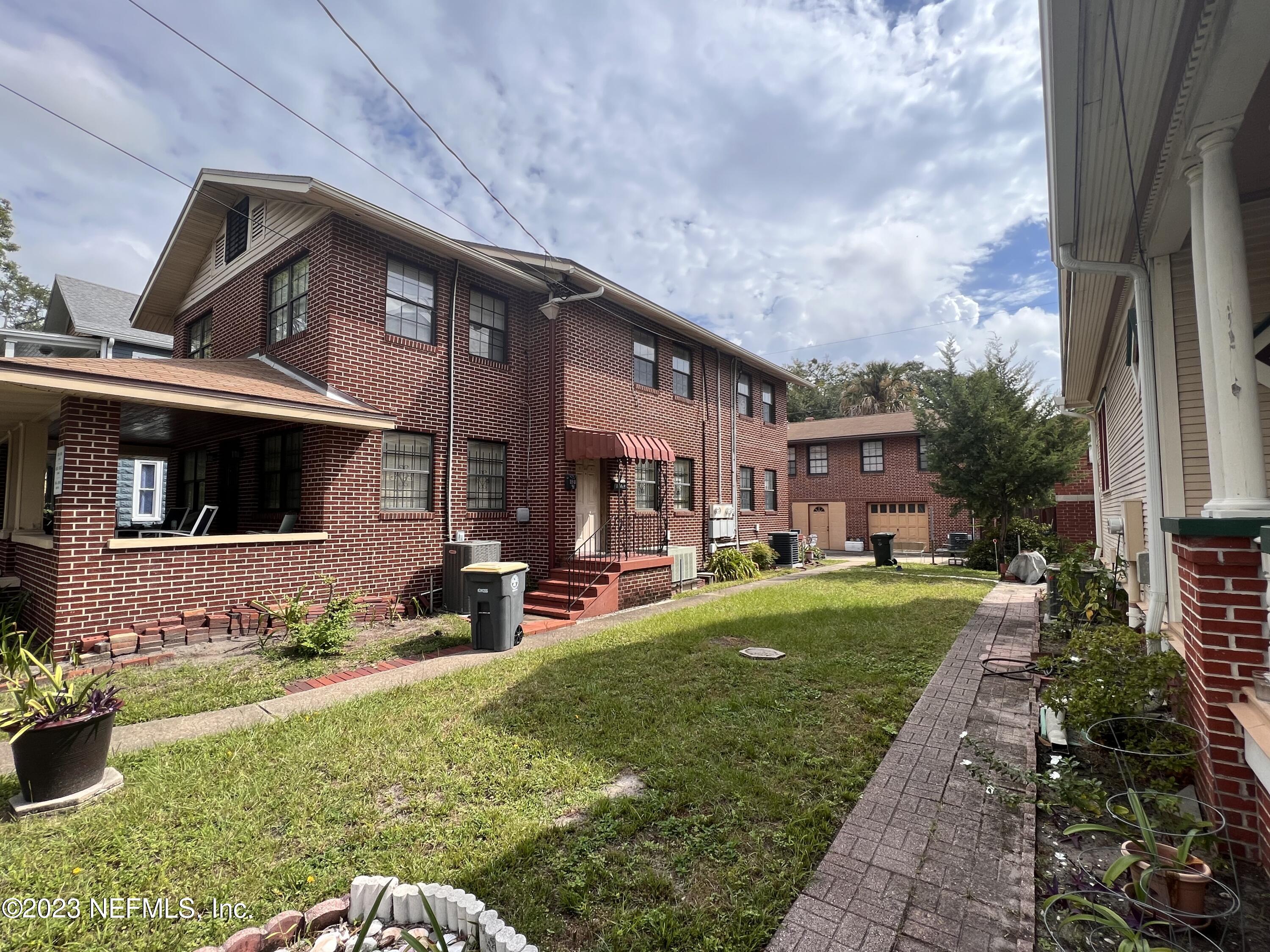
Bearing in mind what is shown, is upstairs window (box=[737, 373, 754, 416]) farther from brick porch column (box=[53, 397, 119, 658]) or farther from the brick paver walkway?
brick porch column (box=[53, 397, 119, 658])

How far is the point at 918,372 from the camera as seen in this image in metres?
41.9

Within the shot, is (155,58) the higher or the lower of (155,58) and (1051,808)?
the higher

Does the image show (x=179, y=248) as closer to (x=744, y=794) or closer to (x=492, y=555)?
(x=492, y=555)

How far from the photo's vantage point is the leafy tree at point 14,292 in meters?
28.5

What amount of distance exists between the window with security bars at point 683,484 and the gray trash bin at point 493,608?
6.92 metres

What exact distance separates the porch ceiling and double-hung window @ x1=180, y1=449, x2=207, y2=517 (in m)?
3.20

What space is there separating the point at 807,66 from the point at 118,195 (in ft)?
36.5

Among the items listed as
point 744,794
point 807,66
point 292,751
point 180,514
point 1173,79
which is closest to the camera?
point 1173,79

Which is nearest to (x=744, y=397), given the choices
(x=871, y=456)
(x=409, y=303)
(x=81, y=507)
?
(x=409, y=303)

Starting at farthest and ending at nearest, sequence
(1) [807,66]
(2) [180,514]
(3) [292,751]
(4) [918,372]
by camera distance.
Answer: (4) [918,372] < (2) [180,514] < (1) [807,66] < (3) [292,751]

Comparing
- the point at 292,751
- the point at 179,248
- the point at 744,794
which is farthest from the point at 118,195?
the point at 744,794

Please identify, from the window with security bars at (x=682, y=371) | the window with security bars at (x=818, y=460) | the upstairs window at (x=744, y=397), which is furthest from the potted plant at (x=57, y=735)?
the window with security bars at (x=818, y=460)

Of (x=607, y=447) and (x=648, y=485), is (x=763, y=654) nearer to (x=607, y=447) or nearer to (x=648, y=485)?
(x=607, y=447)

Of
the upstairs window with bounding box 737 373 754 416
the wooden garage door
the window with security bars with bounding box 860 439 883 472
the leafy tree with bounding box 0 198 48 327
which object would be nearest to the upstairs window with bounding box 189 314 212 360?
the upstairs window with bounding box 737 373 754 416
